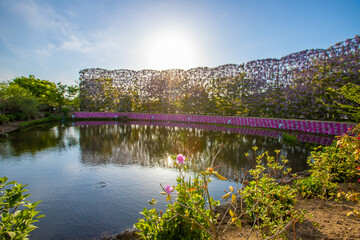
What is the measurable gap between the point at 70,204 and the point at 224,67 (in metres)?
24.4

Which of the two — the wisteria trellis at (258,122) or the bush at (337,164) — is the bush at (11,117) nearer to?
the wisteria trellis at (258,122)

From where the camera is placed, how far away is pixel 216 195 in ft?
16.2

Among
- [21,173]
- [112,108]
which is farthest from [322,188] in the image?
[112,108]

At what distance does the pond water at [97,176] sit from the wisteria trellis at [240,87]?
7114 millimetres

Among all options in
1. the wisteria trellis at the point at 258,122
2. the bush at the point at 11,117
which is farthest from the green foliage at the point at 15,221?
the bush at the point at 11,117

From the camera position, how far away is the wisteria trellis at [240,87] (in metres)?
16.7

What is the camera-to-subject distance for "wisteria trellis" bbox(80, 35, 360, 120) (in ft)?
54.9

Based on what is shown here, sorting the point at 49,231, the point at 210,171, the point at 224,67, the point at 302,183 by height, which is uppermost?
the point at 224,67

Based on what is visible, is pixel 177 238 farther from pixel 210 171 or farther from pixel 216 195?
pixel 216 195

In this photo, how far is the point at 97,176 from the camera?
6250 millimetres

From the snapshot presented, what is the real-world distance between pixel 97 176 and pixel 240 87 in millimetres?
21067

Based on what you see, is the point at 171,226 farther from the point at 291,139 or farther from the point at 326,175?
the point at 291,139

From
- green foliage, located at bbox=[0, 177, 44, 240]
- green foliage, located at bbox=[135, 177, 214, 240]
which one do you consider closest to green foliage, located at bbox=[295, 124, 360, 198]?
green foliage, located at bbox=[135, 177, 214, 240]

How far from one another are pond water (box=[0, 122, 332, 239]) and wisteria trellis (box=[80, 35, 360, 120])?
280 inches
